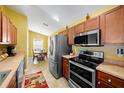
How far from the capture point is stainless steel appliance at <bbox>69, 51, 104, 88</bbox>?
6.47ft

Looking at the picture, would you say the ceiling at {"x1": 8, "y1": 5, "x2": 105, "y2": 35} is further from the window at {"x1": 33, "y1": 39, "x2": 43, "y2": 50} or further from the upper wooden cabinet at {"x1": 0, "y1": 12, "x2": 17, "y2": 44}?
the window at {"x1": 33, "y1": 39, "x2": 43, "y2": 50}

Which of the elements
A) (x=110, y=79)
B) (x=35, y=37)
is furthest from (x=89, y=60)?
(x=35, y=37)

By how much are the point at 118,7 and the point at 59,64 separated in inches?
96.2

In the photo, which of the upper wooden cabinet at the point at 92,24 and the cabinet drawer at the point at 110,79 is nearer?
the cabinet drawer at the point at 110,79

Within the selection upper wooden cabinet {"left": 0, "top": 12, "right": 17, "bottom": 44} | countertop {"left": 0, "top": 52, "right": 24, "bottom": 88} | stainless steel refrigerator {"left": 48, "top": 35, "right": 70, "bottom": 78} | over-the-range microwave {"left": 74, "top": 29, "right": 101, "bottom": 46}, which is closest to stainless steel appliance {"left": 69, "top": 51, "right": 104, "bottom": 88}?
Result: over-the-range microwave {"left": 74, "top": 29, "right": 101, "bottom": 46}

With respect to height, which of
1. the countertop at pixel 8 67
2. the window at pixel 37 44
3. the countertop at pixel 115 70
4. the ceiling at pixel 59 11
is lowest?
the countertop at pixel 115 70

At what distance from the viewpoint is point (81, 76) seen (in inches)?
89.5

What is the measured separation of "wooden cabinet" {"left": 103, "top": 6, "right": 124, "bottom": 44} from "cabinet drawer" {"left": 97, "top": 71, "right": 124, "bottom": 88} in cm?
61

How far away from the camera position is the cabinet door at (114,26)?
1703mm

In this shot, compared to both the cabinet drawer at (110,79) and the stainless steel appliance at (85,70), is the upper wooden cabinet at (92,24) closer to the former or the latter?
the stainless steel appliance at (85,70)

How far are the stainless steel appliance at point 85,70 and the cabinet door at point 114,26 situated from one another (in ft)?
1.96

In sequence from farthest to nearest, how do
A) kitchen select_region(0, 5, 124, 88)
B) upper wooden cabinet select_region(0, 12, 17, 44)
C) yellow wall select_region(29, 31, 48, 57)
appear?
yellow wall select_region(29, 31, 48, 57) → upper wooden cabinet select_region(0, 12, 17, 44) → kitchen select_region(0, 5, 124, 88)

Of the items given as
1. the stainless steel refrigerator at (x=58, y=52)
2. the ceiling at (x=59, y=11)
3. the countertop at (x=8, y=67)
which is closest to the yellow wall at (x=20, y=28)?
the ceiling at (x=59, y=11)

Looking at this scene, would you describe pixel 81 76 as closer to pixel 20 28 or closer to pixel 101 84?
pixel 101 84
